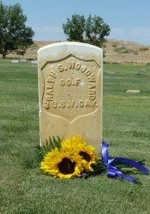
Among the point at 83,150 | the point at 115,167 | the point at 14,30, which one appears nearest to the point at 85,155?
the point at 83,150

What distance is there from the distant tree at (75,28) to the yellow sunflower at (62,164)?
306ft

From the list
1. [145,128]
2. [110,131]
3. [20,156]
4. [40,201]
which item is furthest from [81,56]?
[145,128]

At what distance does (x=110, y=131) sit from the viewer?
1141 centimetres

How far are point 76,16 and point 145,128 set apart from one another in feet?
296

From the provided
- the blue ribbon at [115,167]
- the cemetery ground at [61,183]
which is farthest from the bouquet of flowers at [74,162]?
the cemetery ground at [61,183]

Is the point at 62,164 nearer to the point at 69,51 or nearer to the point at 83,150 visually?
the point at 83,150

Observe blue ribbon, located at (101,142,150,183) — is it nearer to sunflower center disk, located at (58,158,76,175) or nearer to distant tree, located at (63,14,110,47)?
sunflower center disk, located at (58,158,76,175)

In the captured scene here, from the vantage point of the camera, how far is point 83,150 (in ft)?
24.2

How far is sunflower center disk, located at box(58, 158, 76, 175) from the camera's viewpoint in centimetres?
719

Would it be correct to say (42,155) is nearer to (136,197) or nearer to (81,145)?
(81,145)

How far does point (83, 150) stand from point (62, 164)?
333mm

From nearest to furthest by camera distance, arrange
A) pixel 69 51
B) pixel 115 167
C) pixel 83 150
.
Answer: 1. pixel 83 150
2. pixel 115 167
3. pixel 69 51

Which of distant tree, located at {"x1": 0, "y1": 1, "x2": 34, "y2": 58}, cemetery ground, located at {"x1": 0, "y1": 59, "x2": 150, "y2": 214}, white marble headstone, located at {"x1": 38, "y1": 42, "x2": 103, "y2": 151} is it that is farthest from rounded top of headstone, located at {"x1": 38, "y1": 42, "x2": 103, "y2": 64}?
distant tree, located at {"x1": 0, "y1": 1, "x2": 34, "y2": 58}

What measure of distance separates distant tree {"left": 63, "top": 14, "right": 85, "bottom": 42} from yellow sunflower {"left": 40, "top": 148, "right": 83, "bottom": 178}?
306ft
